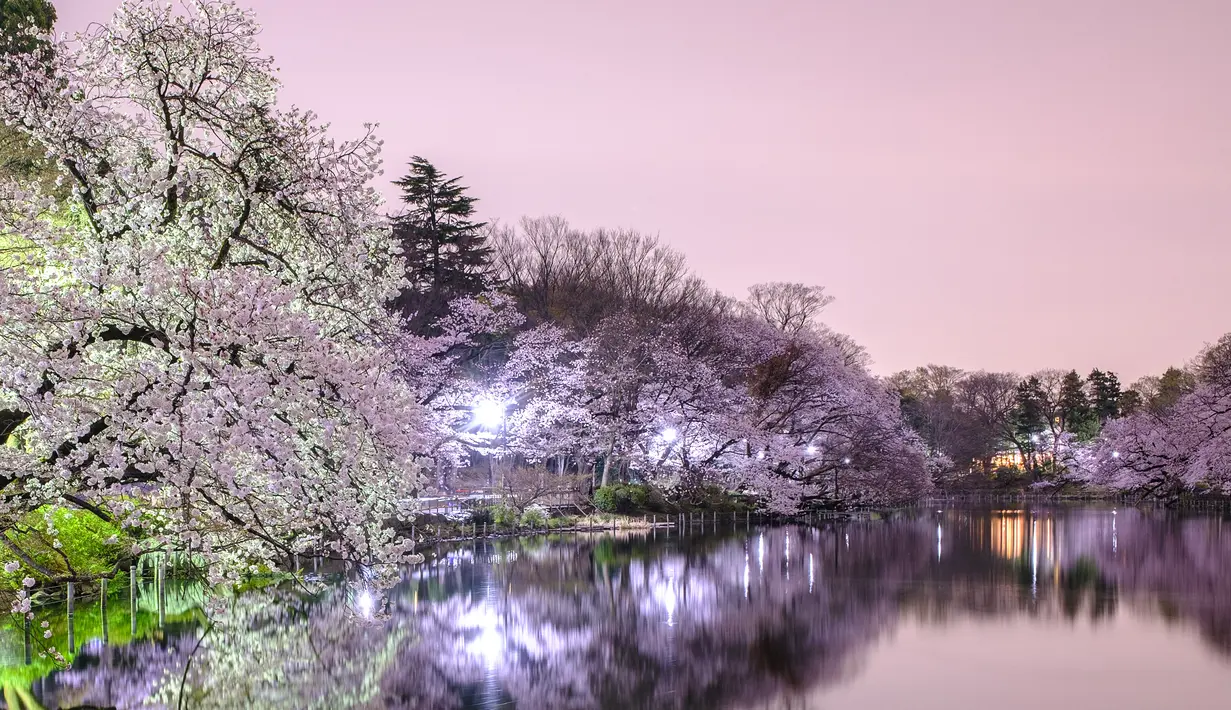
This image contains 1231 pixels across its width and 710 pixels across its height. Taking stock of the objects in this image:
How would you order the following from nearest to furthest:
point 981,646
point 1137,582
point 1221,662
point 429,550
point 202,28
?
1. point 202,28
2. point 1221,662
3. point 981,646
4. point 1137,582
5. point 429,550

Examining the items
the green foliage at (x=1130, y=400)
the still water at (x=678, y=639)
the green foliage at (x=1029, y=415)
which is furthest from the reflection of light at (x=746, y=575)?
the green foliage at (x=1130, y=400)

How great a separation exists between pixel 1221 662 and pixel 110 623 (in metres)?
23.5

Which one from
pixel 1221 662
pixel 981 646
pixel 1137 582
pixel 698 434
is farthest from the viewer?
pixel 698 434

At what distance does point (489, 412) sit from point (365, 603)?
17.5 m

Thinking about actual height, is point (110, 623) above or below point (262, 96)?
below

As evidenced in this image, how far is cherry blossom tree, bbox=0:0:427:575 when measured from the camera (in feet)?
35.5

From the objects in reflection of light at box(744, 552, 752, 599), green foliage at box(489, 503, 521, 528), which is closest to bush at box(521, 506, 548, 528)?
green foliage at box(489, 503, 521, 528)

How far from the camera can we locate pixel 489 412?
43062mm

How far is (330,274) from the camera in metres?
13.5

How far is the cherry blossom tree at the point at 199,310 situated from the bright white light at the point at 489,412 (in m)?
28.3

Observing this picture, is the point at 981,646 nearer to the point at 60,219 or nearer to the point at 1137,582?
the point at 1137,582

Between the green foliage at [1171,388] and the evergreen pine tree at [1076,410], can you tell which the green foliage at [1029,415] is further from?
the green foliage at [1171,388]

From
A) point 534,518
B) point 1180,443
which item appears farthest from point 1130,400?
point 534,518

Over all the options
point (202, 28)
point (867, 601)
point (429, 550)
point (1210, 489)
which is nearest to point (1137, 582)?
point (867, 601)
